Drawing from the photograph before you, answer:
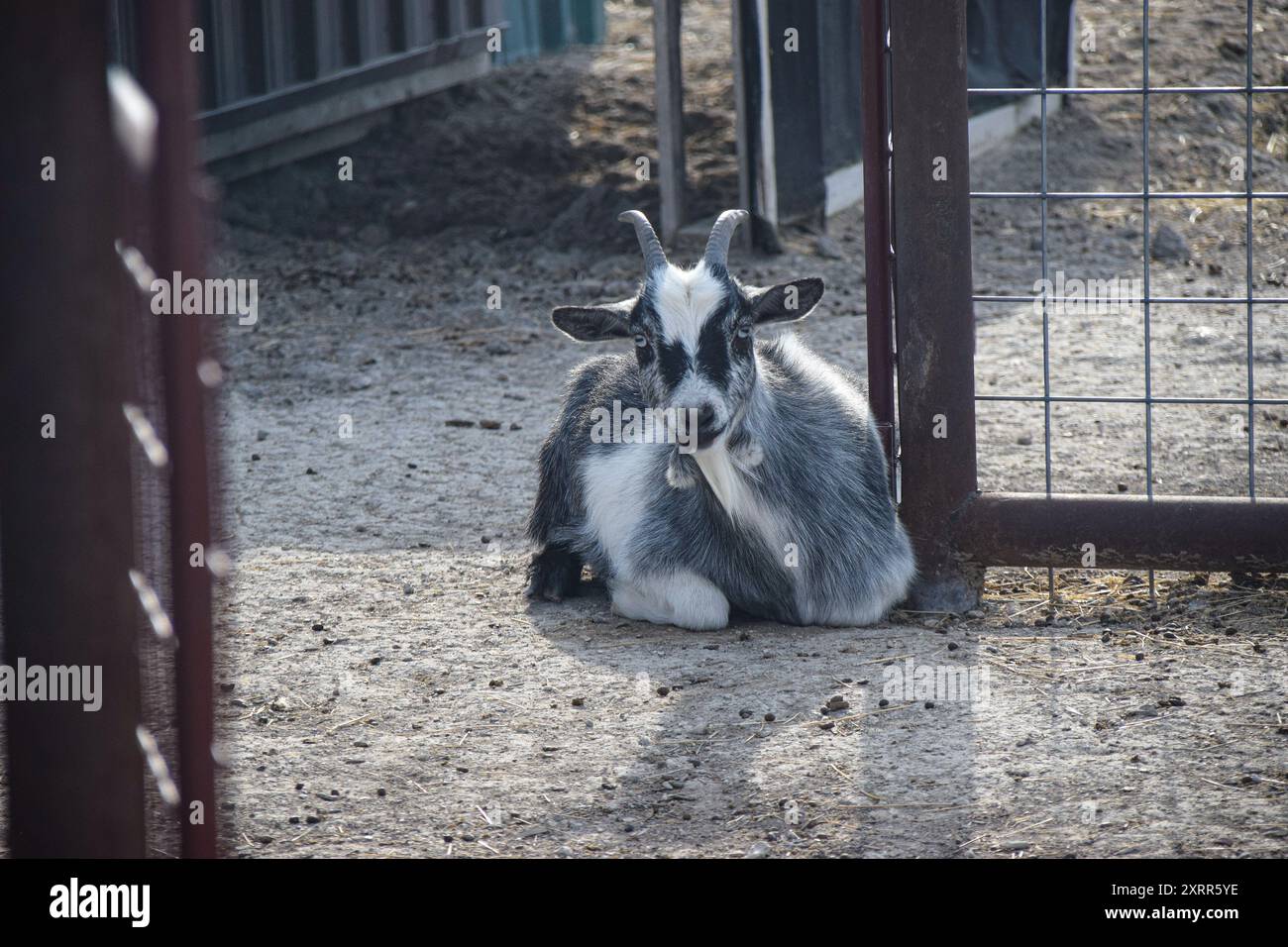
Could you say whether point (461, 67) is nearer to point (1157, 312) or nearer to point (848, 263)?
point (848, 263)

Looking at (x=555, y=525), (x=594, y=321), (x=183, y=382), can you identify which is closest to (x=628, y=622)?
(x=555, y=525)

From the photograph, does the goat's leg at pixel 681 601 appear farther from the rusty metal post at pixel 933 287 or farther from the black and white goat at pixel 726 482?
the rusty metal post at pixel 933 287

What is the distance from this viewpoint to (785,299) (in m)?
4.49

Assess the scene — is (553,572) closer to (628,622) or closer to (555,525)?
(555,525)

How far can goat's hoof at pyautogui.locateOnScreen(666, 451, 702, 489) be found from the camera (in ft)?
14.5

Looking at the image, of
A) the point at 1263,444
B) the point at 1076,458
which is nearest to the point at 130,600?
the point at 1076,458

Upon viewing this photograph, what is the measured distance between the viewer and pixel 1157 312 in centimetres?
796

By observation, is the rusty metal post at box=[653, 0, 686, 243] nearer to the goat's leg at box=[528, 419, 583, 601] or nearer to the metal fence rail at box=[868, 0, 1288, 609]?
the goat's leg at box=[528, 419, 583, 601]

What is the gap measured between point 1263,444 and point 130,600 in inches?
194

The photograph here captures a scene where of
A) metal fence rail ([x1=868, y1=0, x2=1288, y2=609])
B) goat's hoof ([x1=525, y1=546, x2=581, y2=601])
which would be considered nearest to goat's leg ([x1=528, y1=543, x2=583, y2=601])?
goat's hoof ([x1=525, y1=546, x2=581, y2=601])

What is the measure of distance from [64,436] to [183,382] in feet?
0.53

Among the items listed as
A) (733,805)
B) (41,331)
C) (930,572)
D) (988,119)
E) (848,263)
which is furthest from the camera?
(988,119)
